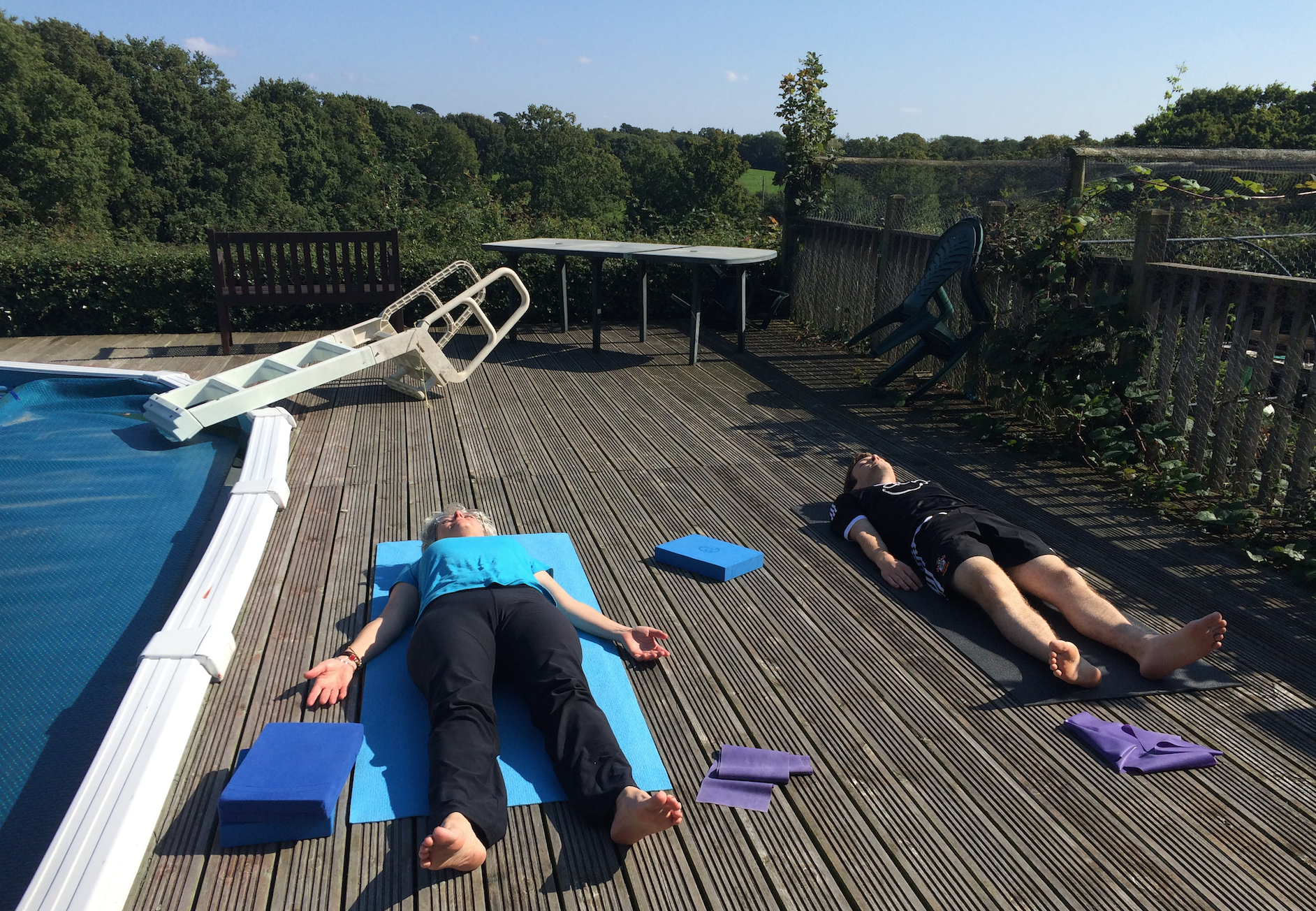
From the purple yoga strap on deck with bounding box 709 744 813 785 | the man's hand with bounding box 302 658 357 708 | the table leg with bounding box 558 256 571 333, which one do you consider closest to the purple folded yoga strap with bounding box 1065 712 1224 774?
the purple yoga strap on deck with bounding box 709 744 813 785

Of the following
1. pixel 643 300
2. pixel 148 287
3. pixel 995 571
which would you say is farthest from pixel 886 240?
pixel 148 287

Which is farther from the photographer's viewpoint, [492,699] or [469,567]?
[469,567]

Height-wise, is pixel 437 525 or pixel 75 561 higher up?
pixel 437 525

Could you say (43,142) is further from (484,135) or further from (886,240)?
(484,135)

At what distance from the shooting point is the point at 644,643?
9.05ft

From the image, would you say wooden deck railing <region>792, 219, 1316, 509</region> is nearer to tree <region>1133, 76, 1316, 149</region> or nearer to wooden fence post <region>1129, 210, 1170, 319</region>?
wooden fence post <region>1129, 210, 1170, 319</region>

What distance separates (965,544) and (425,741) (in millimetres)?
1947

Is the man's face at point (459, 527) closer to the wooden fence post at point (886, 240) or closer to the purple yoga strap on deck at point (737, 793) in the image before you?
the purple yoga strap on deck at point (737, 793)

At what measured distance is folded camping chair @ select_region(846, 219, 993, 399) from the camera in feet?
19.3

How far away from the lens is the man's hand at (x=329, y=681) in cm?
247

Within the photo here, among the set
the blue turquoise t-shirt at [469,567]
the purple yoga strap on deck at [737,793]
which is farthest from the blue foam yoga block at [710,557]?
the purple yoga strap on deck at [737,793]

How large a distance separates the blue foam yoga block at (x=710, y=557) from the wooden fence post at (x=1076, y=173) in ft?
11.9

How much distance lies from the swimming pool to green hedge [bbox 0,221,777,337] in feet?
8.94

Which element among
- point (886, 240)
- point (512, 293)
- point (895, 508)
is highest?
point (886, 240)
